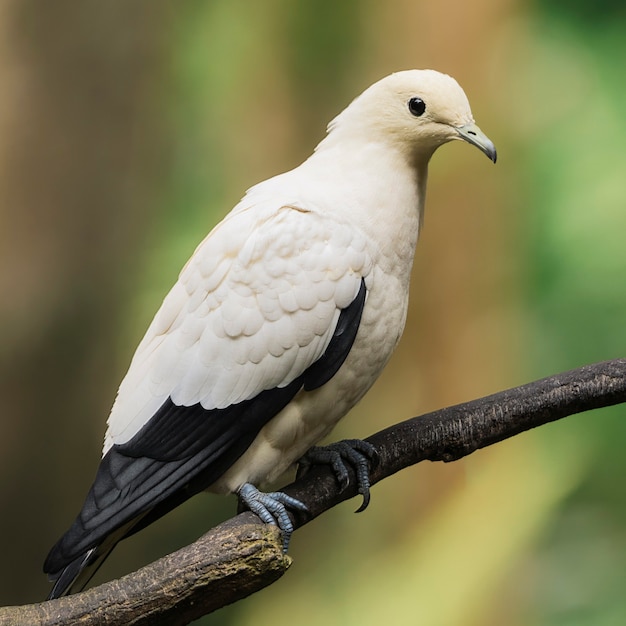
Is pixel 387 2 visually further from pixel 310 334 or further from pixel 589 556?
pixel 589 556

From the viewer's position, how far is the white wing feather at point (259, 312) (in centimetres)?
174

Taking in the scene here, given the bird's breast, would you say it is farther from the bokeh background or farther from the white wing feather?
Result: the bokeh background

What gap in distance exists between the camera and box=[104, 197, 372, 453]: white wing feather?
68.6 inches

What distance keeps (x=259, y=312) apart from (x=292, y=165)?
1213 millimetres

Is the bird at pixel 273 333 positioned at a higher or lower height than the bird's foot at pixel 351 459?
higher

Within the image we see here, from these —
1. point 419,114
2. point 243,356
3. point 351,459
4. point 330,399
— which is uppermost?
point 419,114

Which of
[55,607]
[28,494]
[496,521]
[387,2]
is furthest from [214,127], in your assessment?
[55,607]

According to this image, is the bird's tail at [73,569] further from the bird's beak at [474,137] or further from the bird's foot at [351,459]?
the bird's beak at [474,137]

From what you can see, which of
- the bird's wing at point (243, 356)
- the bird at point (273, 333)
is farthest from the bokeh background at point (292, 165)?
the bird's wing at point (243, 356)

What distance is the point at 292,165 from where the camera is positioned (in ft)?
9.40

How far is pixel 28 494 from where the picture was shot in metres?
2.82

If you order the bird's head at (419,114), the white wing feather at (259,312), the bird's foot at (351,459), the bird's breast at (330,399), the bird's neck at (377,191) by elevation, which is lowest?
the bird's foot at (351,459)

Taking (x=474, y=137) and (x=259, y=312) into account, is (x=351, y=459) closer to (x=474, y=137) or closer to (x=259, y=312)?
(x=259, y=312)

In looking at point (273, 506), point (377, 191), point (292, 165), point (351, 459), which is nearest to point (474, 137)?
point (377, 191)
